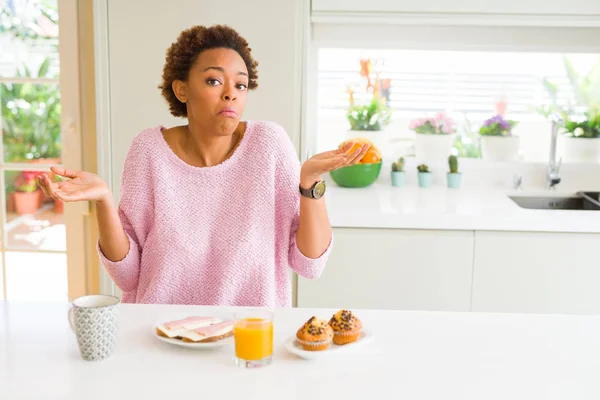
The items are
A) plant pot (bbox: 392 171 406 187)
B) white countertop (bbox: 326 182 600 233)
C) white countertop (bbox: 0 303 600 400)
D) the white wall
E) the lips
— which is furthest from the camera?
plant pot (bbox: 392 171 406 187)

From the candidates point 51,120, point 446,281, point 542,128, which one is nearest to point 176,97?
point 446,281

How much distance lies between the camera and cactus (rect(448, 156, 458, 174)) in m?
3.20

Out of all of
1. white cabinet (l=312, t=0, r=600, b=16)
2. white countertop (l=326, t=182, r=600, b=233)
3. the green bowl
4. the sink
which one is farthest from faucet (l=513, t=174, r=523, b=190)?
white cabinet (l=312, t=0, r=600, b=16)

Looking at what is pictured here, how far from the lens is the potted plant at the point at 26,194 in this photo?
327cm

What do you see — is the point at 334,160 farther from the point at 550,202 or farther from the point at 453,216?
the point at 550,202

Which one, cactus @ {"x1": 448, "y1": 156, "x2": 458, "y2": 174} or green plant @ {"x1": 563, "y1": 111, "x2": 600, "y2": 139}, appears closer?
cactus @ {"x1": 448, "y1": 156, "x2": 458, "y2": 174}

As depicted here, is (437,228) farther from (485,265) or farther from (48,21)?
(48,21)

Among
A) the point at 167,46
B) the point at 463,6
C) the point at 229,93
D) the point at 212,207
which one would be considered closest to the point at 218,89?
the point at 229,93

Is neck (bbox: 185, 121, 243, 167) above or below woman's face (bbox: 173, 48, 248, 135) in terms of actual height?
below

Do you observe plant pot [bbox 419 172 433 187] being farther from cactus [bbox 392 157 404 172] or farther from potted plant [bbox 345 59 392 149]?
potted plant [bbox 345 59 392 149]

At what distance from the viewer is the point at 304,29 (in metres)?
2.80

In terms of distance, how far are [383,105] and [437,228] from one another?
95 cm

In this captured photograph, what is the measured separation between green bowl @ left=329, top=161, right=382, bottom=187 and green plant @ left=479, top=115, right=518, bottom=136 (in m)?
0.57

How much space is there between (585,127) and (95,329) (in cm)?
267
